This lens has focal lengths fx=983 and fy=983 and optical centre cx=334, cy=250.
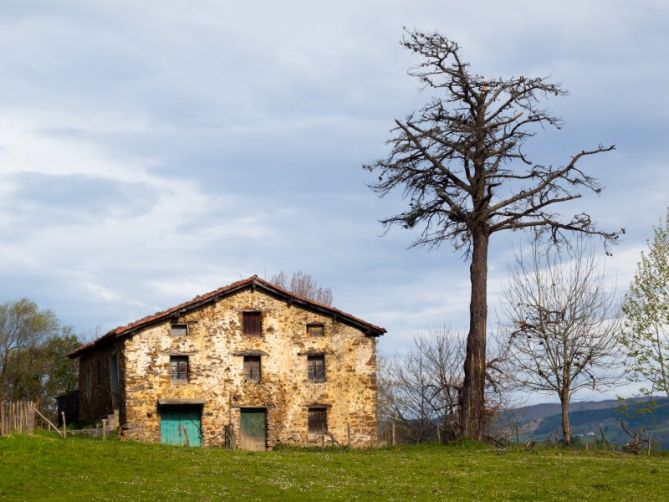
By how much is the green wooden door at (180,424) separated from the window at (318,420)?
5.48 metres

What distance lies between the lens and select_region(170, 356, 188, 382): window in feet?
151

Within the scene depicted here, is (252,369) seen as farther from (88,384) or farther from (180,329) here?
(88,384)

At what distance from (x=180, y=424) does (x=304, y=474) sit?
Answer: 16.0m

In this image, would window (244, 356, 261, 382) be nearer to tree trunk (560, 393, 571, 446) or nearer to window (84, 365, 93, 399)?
window (84, 365, 93, 399)

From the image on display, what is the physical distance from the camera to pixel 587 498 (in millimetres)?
27141

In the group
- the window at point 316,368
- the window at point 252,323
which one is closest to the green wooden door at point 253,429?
the window at point 316,368

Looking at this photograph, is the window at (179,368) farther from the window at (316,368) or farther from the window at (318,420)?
the window at (318,420)

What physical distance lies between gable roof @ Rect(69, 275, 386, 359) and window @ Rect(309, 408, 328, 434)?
4574mm

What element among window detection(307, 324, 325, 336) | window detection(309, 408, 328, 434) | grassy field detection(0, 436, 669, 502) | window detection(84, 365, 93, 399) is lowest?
grassy field detection(0, 436, 669, 502)

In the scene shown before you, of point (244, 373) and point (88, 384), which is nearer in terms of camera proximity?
point (244, 373)

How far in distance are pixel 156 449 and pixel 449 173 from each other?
722 inches

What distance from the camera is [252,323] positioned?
47812 millimetres

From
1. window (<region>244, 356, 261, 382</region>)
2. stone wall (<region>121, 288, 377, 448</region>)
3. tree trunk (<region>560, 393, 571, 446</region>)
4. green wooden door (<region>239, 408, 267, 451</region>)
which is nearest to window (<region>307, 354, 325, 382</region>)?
stone wall (<region>121, 288, 377, 448</region>)

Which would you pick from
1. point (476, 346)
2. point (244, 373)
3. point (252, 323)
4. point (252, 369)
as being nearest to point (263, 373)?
Result: point (252, 369)
